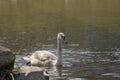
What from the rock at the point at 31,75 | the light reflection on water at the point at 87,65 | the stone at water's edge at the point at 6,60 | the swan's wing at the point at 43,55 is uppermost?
the stone at water's edge at the point at 6,60

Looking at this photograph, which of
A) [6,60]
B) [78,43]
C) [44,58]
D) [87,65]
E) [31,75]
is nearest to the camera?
[6,60]

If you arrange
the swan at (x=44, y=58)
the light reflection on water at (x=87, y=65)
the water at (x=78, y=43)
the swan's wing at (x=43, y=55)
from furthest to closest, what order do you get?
the swan's wing at (x=43, y=55) → the swan at (x=44, y=58) → the water at (x=78, y=43) → the light reflection on water at (x=87, y=65)

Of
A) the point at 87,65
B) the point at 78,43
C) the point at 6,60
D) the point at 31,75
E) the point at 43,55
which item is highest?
the point at 6,60

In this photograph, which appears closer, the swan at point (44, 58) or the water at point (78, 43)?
the water at point (78, 43)

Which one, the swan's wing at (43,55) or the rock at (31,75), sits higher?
the rock at (31,75)

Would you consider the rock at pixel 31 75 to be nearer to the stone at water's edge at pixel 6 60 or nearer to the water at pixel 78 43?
the stone at water's edge at pixel 6 60

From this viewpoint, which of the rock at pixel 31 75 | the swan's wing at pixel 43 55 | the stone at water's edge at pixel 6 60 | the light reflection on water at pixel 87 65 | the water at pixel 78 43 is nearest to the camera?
the stone at water's edge at pixel 6 60

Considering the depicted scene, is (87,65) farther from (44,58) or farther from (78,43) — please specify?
(78,43)

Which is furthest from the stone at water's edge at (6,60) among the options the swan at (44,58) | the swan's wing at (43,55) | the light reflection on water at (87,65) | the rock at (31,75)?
the swan's wing at (43,55)

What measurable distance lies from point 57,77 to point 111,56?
16.2 ft

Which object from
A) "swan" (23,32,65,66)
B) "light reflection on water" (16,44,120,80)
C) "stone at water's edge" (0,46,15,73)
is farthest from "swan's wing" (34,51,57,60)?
"stone at water's edge" (0,46,15,73)

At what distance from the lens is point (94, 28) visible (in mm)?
33688

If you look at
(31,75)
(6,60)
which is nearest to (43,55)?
(31,75)

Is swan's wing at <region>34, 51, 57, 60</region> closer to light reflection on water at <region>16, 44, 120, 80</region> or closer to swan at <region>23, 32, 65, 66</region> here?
swan at <region>23, 32, 65, 66</region>
